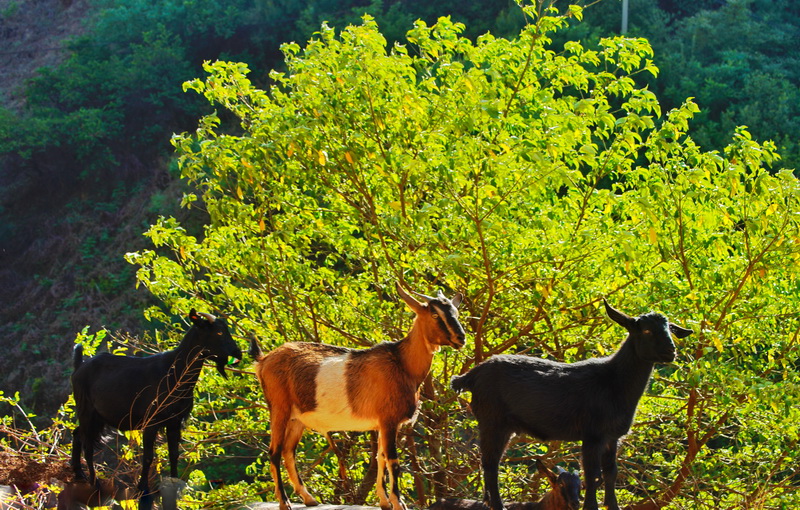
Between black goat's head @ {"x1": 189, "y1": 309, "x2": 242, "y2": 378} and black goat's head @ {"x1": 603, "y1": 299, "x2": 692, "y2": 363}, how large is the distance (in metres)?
3.01

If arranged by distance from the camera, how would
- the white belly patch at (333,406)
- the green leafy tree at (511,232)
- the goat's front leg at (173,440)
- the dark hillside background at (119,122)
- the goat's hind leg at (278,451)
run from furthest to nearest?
the dark hillside background at (119,122), the goat's front leg at (173,440), the green leafy tree at (511,232), the goat's hind leg at (278,451), the white belly patch at (333,406)

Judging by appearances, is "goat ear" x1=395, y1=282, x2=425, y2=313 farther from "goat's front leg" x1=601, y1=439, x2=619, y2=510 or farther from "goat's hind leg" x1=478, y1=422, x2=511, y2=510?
"goat's front leg" x1=601, y1=439, x2=619, y2=510

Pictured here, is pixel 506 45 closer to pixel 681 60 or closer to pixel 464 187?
pixel 464 187

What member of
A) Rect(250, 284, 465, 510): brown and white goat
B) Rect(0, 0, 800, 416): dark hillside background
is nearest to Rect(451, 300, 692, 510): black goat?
Rect(250, 284, 465, 510): brown and white goat

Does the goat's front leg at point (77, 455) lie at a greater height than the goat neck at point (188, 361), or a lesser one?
lesser

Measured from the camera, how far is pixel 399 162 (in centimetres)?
727

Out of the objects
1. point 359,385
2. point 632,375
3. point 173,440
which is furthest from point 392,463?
point 173,440

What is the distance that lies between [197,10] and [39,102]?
6765 millimetres

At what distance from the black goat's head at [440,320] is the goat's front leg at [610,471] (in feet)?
3.60

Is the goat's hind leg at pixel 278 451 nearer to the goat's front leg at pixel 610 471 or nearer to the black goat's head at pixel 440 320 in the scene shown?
the black goat's head at pixel 440 320

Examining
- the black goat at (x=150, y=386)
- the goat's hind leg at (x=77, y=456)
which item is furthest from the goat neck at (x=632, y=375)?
the goat's hind leg at (x=77, y=456)

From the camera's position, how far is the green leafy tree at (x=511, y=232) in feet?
22.1

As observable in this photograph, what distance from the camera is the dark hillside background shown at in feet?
90.5

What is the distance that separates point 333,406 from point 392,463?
601mm
